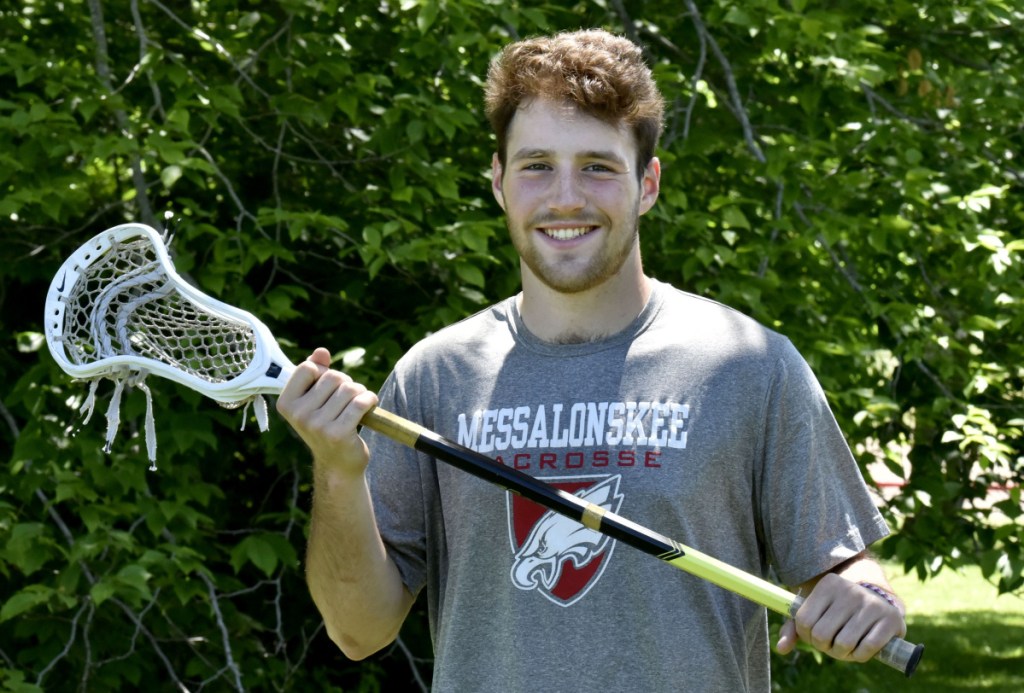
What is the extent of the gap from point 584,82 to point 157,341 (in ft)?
3.61

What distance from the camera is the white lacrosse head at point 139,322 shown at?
2590mm

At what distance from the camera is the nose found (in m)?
2.49

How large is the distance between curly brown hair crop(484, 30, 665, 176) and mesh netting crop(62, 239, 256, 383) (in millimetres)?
676

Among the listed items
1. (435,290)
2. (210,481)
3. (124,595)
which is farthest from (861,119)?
(124,595)

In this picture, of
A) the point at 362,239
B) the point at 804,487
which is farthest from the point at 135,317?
the point at 362,239

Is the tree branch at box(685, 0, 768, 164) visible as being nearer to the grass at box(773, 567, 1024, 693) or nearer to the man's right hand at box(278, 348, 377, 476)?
the grass at box(773, 567, 1024, 693)

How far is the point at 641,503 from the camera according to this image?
235cm

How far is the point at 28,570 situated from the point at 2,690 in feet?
1.59

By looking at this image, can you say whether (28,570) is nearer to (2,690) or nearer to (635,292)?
(2,690)

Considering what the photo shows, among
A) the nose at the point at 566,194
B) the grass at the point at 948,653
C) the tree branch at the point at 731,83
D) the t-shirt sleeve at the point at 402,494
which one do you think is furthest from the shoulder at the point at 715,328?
the grass at the point at 948,653

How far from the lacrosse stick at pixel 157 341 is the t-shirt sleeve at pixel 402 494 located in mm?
172

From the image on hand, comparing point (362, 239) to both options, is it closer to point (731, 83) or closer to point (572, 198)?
point (731, 83)

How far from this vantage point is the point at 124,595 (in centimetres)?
425

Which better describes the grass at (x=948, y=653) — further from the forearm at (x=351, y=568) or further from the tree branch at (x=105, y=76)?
the forearm at (x=351, y=568)
